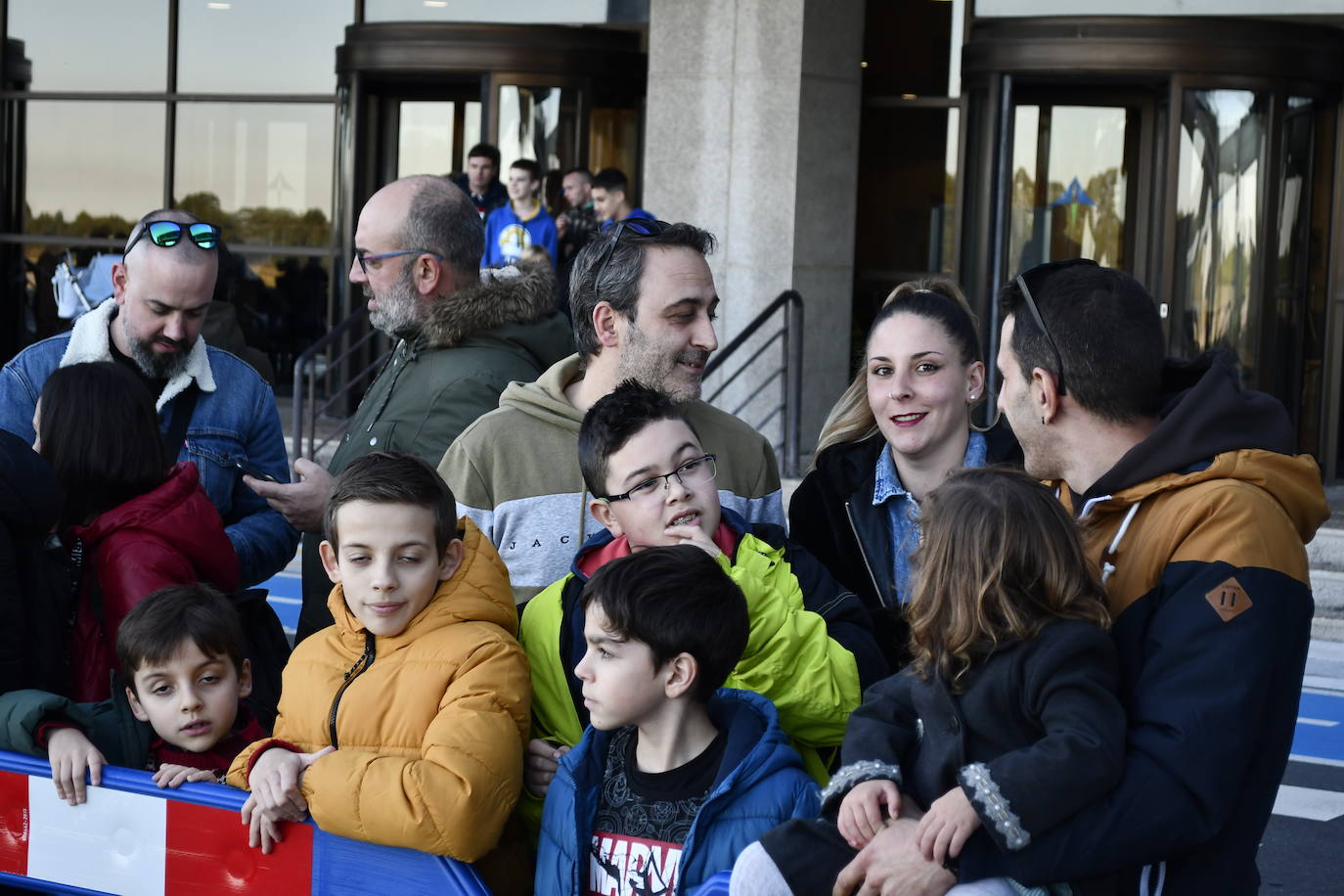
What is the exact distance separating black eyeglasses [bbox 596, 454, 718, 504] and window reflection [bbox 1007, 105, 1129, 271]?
9.49 metres

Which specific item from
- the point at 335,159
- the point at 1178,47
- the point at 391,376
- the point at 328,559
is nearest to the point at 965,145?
the point at 1178,47

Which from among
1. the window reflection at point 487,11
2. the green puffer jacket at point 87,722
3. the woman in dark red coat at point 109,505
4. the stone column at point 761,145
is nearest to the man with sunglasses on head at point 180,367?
the woman in dark red coat at point 109,505

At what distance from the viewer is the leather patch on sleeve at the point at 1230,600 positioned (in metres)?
2.54

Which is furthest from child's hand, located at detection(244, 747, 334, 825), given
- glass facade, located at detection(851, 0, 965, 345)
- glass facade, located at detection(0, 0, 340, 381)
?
glass facade, located at detection(0, 0, 340, 381)

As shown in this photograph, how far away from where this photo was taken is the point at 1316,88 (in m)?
12.0

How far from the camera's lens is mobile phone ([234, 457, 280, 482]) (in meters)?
4.63

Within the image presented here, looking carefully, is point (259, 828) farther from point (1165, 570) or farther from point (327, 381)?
point (327, 381)

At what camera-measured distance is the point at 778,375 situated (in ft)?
38.9

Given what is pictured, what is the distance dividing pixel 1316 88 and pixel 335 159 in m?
8.74

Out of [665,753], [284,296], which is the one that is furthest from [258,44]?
[665,753]

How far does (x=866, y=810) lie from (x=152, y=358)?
2751 mm

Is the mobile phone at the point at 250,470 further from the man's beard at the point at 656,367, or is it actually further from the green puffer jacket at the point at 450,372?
the man's beard at the point at 656,367

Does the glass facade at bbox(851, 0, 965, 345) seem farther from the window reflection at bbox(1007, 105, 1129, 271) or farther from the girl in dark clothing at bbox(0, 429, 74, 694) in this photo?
the girl in dark clothing at bbox(0, 429, 74, 694)

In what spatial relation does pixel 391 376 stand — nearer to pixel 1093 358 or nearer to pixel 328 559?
pixel 328 559
